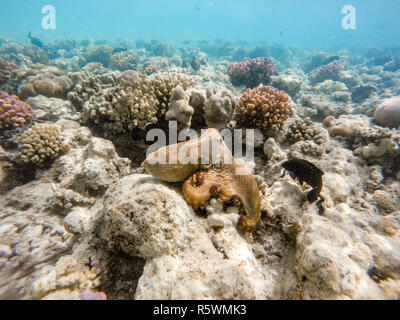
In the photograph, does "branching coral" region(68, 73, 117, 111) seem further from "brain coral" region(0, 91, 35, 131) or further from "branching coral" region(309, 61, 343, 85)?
"branching coral" region(309, 61, 343, 85)

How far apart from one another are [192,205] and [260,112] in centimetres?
259

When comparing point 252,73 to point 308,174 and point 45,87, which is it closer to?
point 308,174

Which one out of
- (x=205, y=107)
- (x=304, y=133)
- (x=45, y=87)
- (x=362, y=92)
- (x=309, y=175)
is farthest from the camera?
(x=362, y=92)

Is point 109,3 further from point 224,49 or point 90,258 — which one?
point 90,258

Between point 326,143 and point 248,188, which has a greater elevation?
point 326,143

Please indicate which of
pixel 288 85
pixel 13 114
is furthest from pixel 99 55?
pixel 288 85

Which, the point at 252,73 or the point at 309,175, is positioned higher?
the point at 252,73

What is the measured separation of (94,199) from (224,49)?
32057 millimetres

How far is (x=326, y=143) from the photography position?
14.0 feet

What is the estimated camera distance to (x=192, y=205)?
229cm

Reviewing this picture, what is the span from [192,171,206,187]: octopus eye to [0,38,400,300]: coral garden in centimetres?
3

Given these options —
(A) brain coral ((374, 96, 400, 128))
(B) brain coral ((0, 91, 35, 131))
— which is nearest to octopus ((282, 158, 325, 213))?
(A) brain coral ((374, 96, 400, 128))
